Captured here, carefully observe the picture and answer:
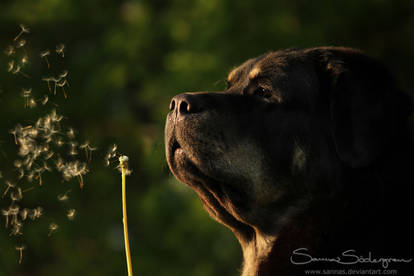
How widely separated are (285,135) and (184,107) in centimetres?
62

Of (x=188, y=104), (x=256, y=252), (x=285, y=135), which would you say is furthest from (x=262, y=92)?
(x=256, y=252)

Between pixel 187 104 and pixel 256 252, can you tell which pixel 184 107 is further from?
pixel 256 252

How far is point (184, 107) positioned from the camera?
11.7 feet

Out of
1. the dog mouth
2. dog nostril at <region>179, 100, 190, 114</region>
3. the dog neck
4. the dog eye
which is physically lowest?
the dog neck

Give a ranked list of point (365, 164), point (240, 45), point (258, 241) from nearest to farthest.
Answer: point (365, 164)
point (258, 241)
point (240, 45)

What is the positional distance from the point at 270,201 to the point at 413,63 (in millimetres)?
6883

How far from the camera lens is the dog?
133 inches

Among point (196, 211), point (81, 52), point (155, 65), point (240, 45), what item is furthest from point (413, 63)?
point (81, 52)

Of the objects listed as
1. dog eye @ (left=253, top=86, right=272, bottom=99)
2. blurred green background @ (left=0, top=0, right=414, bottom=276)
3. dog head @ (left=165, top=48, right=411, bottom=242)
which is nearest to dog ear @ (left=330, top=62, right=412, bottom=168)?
dog head @ (left=165, top=48, right=411, bottom=242)

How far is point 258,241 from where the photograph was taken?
3.87 meters

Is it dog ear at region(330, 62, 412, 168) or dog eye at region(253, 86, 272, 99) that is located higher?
dog eye at region(253, 86, 272, 99)

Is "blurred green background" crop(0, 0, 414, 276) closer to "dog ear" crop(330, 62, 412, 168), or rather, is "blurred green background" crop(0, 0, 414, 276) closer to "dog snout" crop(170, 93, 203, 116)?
"dog snout" crop(170, 93, 203, 116)

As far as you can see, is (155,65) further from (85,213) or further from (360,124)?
(360,124)

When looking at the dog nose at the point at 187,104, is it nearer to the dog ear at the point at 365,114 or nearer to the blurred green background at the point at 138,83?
the dog ear at the point at 365,114
